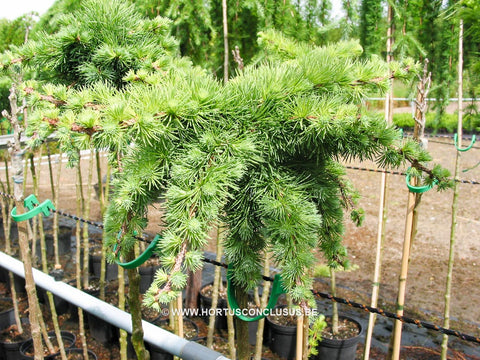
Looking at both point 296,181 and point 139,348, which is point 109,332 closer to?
point 139,348

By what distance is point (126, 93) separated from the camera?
942 mm

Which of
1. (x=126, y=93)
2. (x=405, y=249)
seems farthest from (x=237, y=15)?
(x=126, y=93)

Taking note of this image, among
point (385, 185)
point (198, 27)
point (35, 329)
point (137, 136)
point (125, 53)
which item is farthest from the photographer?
point (198, 27)

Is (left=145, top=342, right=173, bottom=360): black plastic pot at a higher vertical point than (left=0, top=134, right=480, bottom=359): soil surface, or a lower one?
lower

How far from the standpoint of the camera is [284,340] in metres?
2.93

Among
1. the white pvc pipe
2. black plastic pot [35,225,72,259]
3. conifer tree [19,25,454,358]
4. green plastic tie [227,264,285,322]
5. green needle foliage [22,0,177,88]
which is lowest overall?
black plastic pot [35,225,72,259]

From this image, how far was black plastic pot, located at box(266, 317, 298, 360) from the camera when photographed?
2.90m

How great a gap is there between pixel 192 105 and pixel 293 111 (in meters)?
0.21

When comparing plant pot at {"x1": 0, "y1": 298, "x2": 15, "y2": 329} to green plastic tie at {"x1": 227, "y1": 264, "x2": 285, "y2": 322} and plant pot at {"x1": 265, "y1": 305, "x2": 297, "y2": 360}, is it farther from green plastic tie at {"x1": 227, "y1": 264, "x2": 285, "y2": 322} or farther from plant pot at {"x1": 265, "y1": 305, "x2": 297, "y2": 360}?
green plastic tie at {"x1": 227, "y1": 264, "x2": 285, "y2": 322}

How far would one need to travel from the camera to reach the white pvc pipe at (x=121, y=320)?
47.1 inches

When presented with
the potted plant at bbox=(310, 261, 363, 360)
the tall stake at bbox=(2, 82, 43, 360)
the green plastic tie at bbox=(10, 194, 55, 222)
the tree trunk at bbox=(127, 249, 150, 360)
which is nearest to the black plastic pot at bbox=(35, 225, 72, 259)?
the potted plant at bbox=(310, 261, 363, 360)

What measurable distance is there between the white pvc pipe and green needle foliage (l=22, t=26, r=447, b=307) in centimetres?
36

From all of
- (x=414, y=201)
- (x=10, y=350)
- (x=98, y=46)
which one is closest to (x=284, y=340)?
(x=414, y=201)

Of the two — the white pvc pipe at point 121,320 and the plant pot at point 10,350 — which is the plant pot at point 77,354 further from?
the white pvc pipe at point 121,320
